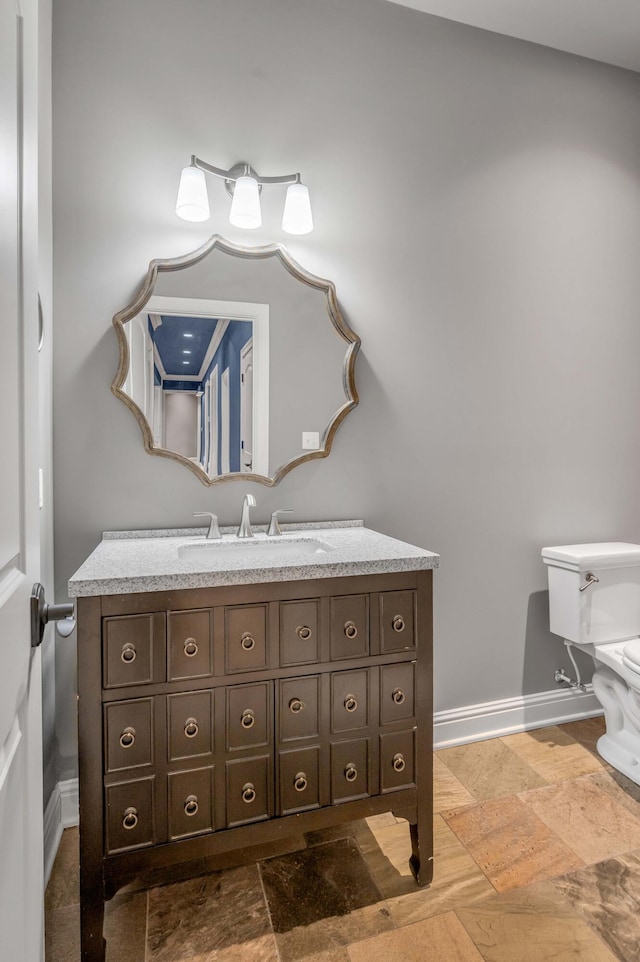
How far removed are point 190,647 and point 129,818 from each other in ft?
1.39

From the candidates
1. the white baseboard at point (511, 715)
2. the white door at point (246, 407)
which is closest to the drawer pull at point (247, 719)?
the white door at point (246, 407)

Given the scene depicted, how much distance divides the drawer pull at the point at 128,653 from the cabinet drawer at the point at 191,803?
308 millimetres

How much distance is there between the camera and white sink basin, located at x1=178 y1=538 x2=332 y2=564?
171 cm

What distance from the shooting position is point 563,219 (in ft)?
7.69

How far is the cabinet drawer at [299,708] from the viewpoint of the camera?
1.41 meters

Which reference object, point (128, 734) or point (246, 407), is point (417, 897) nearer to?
point (128, 734)

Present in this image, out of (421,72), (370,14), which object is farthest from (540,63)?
(370,14)

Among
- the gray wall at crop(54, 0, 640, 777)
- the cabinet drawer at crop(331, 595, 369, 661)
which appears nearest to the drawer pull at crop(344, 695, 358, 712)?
the cabinet drawer at crop(331, 595, 369, 661)

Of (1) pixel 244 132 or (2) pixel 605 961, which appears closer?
(2) pixel 605 961

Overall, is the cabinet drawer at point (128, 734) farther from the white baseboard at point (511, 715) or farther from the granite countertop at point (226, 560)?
the white baseboard at point (511, 715)

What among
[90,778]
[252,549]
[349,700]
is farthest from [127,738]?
[252,549]

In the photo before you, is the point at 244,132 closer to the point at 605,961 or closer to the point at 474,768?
the point at 474,768

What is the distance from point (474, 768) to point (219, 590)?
1.37 meters

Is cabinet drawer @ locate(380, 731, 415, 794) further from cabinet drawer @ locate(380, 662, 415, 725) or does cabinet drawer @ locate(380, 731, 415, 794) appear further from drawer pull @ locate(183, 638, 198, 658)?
drawer pull @ locate(183, 638, 198, 658)
